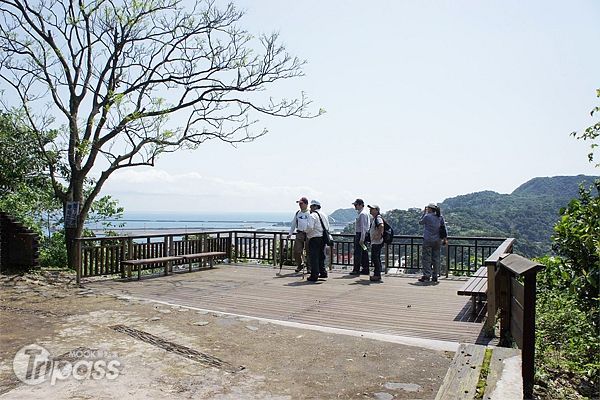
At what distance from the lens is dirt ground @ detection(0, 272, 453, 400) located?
13.3 feet

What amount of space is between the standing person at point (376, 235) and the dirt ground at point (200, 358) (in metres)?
4.40

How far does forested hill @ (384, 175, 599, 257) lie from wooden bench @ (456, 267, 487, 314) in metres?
2.63

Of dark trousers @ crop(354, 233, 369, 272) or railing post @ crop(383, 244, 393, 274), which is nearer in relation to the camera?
dark trousers @ crop(354, 233, 369, 272)

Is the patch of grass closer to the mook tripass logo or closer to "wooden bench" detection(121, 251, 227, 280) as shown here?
the mook tripass logo

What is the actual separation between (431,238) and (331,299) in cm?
297

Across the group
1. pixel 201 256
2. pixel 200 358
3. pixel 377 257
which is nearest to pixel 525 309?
pixel 200 358

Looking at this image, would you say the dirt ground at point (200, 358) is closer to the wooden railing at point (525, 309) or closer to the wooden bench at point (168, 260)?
the wooden railing at point (525, 309)

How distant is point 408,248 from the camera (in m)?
12.2

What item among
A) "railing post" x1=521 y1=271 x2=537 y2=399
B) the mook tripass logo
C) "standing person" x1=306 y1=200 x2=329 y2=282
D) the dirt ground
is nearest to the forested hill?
"standing person" x1=306 y1=200 x2=329 y2=282

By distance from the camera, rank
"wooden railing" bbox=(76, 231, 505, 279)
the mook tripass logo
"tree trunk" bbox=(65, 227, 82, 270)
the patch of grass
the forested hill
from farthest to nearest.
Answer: the forested hill < "tree trunk" bbox=(65, 227, 82, 270) < "wooden railing" bbox=(76, 231, 505, 279) < the mook tripass logo < the patch of grass

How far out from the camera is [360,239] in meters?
11.3

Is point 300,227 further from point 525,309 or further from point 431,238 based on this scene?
point 525,309

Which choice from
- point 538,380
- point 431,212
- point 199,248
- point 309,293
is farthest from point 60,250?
point 538,380

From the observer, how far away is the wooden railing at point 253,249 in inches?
413
